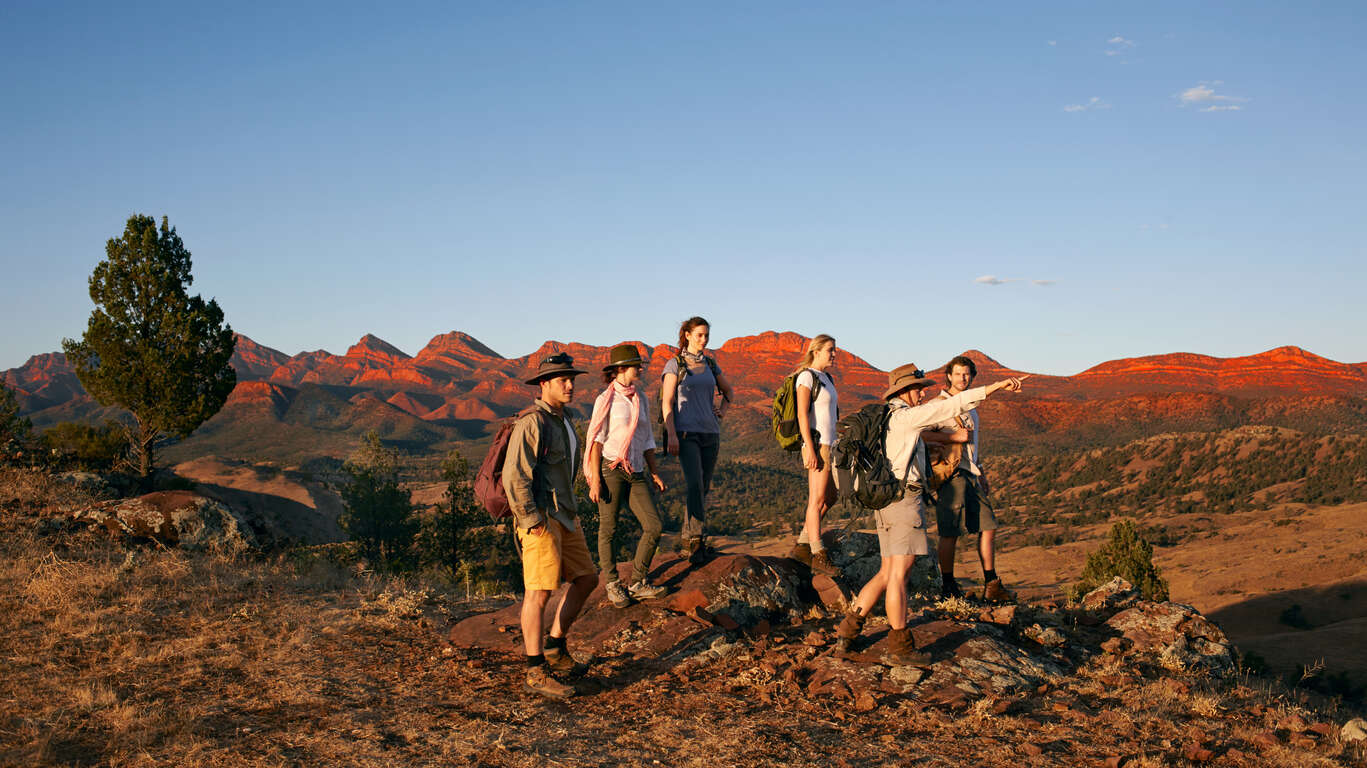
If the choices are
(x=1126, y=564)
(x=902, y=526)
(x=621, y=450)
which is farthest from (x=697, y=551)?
(x=1126, y=564)

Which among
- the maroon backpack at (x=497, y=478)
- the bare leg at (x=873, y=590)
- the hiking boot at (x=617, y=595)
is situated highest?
the maroon backpack at (x=497, y=478)

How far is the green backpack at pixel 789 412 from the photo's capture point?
6.55m

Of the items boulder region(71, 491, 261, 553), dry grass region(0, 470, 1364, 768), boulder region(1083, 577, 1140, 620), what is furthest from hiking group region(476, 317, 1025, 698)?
boulder region(71, 491, 261, 553)

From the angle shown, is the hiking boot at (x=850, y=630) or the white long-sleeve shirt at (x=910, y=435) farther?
the hiking boot at (x=850, y=630)

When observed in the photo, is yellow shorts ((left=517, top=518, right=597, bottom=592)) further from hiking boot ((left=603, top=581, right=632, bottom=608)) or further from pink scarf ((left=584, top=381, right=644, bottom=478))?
hiking boot ((left=603, top=581, right=632, bottom=608))

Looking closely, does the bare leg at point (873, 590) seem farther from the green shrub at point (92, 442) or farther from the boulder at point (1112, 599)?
the green shrub at point (92, 442)

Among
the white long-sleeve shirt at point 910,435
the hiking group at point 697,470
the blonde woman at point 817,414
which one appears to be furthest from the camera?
the blonde woman at point 817,414

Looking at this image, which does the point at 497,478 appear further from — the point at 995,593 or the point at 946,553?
the point at 995,593

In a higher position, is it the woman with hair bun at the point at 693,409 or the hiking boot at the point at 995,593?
the woman with hair bun at the point at 693,409

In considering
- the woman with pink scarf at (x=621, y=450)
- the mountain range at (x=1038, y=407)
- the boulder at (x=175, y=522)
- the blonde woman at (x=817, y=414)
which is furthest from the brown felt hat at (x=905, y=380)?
the mountain range at (x=1038, y=407)

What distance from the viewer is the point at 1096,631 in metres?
7.10

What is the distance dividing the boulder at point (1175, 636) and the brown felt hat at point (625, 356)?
15.2 ft

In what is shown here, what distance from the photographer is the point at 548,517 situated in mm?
5223

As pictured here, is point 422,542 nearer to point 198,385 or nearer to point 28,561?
point 198,385
